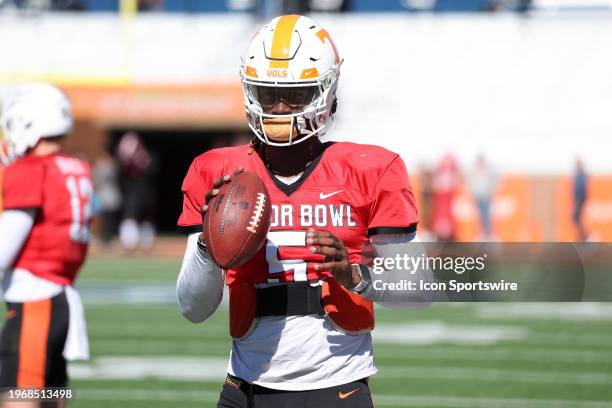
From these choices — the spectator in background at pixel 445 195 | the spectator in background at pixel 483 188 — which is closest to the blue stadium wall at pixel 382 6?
the spectator in background at pixel 445 195

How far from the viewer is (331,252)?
2820 mm

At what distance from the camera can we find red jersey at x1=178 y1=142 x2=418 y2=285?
3121 mm

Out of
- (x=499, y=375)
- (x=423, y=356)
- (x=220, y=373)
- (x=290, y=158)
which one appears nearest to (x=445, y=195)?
(x=423, y=356)

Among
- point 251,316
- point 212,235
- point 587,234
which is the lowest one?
point 587,234

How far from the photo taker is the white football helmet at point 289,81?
10.2ft

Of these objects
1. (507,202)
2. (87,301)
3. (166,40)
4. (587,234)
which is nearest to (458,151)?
(507,202)

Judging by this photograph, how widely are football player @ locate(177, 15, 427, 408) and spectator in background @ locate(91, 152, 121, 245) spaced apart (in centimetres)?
1613

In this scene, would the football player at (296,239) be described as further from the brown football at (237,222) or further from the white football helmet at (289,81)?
the brown football at (237,222)

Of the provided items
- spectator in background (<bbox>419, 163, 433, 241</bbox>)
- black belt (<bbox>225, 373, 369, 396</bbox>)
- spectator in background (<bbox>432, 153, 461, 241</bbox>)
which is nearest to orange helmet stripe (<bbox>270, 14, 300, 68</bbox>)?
black belt (<bbox>225, 373, 369, 396</bbox>)

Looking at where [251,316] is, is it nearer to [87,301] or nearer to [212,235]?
[212,235]

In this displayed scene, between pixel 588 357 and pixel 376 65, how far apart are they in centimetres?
1565

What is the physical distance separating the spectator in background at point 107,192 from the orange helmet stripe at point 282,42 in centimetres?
1611

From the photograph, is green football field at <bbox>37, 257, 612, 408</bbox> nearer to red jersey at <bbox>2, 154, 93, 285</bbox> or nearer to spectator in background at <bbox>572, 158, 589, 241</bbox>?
red jersey at <bbox>2, 154, 93, 285</bbox>

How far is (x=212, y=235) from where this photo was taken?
2.93m
